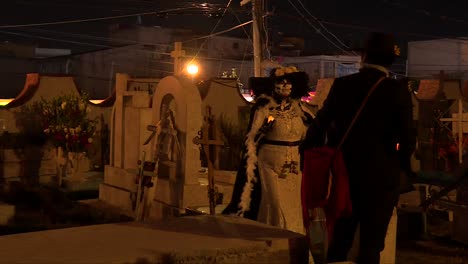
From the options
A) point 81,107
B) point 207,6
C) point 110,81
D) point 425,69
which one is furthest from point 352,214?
A: point 425,69

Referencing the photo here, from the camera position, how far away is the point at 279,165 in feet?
22.0

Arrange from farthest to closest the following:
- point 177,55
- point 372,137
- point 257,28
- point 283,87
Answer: point 257,28
point 177,55
point 283,87
point 372,137

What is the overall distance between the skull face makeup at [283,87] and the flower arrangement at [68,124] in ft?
28.4

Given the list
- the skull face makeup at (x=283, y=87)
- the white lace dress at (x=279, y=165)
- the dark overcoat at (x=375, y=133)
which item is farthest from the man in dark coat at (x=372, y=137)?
the skull face makeup at (x=283, y=87)

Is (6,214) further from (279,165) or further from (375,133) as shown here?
(375,133)

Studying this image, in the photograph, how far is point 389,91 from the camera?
4125 millimetres

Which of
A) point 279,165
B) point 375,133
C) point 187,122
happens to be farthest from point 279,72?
point 187,122

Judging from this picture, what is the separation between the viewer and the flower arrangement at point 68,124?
1453 centimetres

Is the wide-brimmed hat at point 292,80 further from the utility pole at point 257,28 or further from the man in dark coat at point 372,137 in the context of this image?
the utility pole at point 257,28

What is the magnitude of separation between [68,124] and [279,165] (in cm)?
894

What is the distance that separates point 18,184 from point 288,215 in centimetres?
798

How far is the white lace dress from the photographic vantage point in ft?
22.0

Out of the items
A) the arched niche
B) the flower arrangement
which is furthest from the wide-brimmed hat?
the flower arrangement

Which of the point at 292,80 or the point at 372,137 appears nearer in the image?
the point at 372,137
